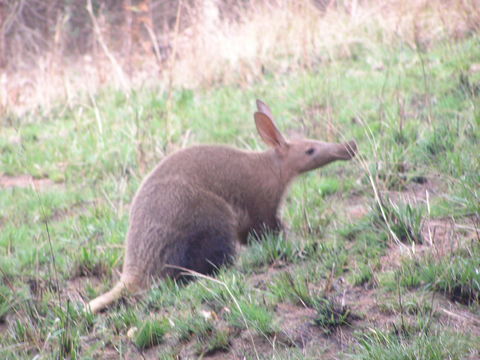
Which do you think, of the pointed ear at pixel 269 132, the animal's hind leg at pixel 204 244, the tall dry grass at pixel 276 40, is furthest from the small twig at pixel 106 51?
the animal's hind leg at pixel 204 244

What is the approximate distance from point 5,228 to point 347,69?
5.48 meters

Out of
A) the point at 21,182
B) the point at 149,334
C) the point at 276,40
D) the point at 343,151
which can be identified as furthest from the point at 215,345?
the point at 276,40

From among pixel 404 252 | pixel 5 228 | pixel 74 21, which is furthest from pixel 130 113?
pixel 74 21

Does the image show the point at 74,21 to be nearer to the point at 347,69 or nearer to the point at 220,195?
the point at 347,69

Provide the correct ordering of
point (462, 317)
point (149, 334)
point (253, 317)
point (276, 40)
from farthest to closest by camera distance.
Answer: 1. point (276, 40)
2. point (149, 334)
3. point (253, 317)
4. point (462, 317)

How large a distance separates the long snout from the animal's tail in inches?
92.2

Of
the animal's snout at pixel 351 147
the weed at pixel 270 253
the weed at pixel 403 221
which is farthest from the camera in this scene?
the animal's snout at pixel 351 147

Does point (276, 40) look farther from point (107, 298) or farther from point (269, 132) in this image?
point (107, 298)

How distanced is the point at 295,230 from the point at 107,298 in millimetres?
1680

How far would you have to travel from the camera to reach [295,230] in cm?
559

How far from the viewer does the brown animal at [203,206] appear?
16.8 ft

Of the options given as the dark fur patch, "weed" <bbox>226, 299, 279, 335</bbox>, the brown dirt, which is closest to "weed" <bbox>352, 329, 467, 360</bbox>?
"weed" <bbox>226, 299, 279, 335</bbox>

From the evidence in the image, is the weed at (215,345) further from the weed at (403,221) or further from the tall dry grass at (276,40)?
the tall dry grass at (276,40)

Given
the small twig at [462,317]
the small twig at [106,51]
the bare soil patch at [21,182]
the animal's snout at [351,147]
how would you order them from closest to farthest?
the small twig at [462,317], the animal's snout at [351,147], the bare soil patch at [21,182], the small twig at [106,51]
